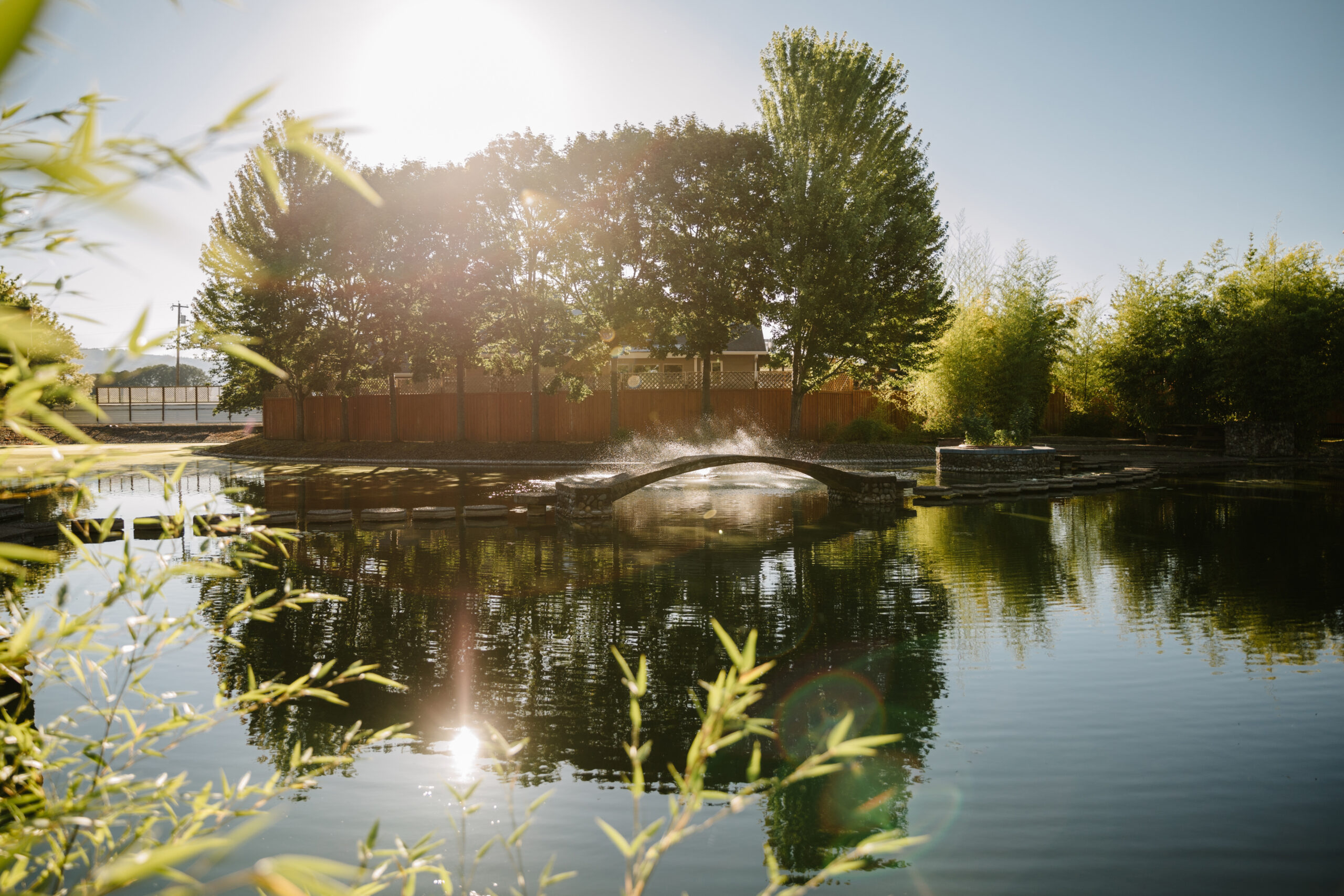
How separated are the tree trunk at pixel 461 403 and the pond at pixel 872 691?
16.8m

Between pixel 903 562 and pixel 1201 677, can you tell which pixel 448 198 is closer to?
pixel 903 562

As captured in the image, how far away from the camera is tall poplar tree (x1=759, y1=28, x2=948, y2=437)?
2375 cm

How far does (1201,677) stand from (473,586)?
20.2 feet

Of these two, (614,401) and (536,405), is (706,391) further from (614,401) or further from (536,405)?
(536,405)

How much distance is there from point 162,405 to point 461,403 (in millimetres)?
29164

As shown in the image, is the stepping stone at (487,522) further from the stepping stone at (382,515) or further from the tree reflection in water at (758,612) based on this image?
the stepping stone at (382,515)

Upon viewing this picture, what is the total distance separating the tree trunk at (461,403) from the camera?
27578 millimetres

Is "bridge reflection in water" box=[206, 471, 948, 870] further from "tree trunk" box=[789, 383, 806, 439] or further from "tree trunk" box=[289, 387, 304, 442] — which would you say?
"tree trunk" box=[289, 387, 304, 442]

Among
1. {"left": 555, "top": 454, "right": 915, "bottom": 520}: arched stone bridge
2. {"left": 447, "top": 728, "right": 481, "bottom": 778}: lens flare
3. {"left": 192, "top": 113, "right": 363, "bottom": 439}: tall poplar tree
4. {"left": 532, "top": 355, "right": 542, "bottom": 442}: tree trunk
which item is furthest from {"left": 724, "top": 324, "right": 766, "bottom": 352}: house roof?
{"left": 447, "top": 728, "right": 481, "bottom": 778}: lens flare

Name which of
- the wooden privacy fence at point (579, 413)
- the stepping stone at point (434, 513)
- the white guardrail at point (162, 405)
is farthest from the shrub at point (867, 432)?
the white guardrail at point (162, 405)

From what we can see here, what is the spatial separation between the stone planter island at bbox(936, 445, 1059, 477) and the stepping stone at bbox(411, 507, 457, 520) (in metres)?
11.5

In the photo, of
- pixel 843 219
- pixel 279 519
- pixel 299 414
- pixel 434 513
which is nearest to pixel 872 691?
pixel 434 513

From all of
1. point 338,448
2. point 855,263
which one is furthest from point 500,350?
point 855,263

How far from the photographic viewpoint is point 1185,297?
88.3ft
